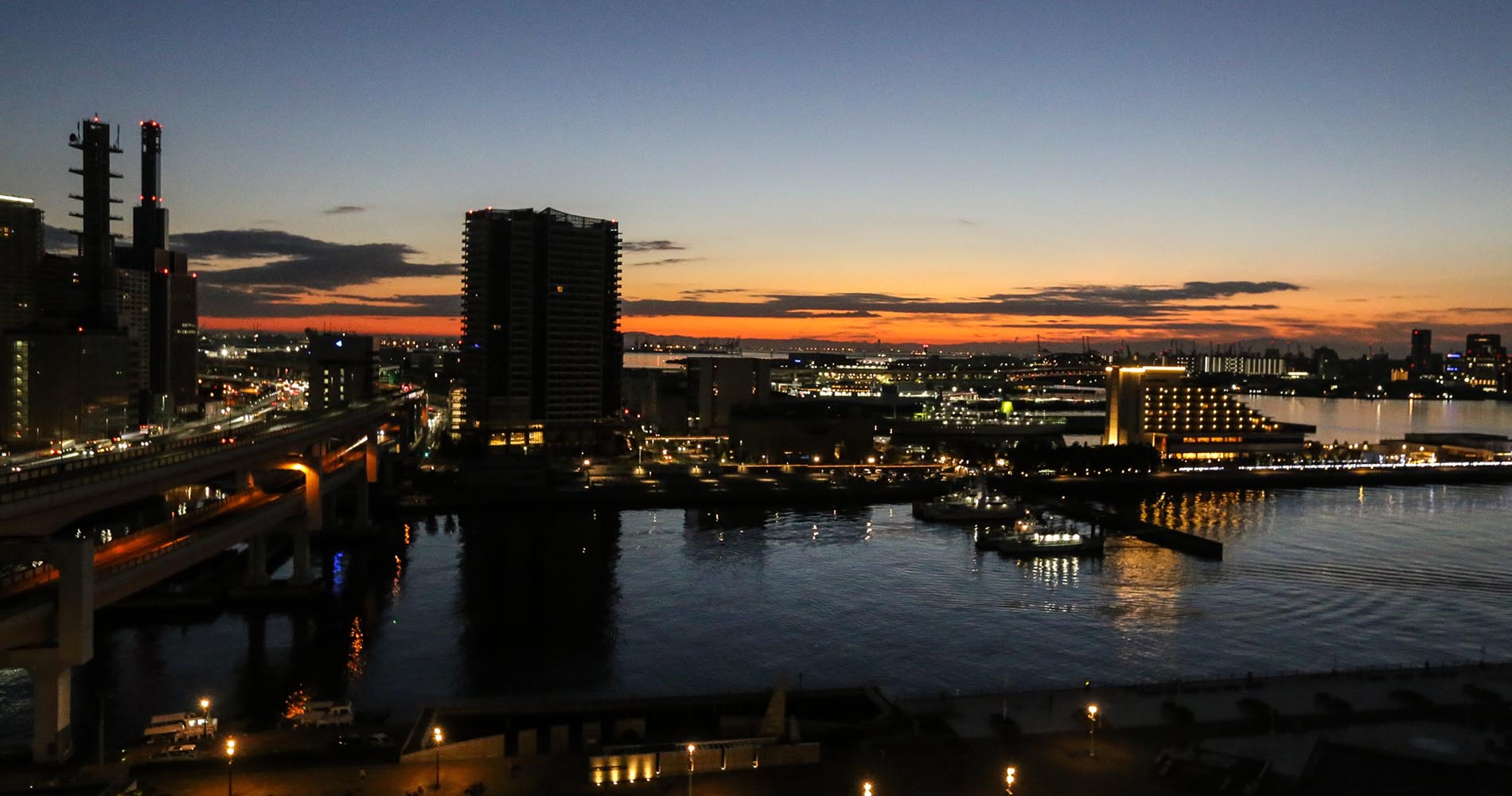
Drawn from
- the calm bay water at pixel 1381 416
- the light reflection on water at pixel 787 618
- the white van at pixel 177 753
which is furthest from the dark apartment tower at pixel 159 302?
the calm bay water at pixel 1381 416

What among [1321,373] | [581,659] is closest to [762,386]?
[581,659]

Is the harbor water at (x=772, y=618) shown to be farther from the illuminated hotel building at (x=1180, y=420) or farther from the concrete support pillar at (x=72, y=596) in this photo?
the illuminated hotel building at (x=1180, y=420)

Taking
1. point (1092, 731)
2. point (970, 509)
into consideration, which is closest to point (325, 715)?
point (1092, 731)

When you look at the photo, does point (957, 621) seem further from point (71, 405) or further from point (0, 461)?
point (71, 405)

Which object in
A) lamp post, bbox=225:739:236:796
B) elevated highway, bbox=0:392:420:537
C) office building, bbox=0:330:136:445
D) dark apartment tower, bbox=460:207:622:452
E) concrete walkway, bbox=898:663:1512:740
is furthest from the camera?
dark apartment tower, bbox=460:207:622:452

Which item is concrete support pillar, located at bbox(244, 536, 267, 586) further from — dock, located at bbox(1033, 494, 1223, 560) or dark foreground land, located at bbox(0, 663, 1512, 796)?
dock, located at bbox(1033, 494, 1223, 560)

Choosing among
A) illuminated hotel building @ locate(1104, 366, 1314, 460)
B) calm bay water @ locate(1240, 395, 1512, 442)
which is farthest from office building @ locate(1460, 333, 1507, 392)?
illuminated hotel building @ locate(1104, 366, 1314, 460)

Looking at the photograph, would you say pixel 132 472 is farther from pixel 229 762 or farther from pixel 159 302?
pixel 159 302
